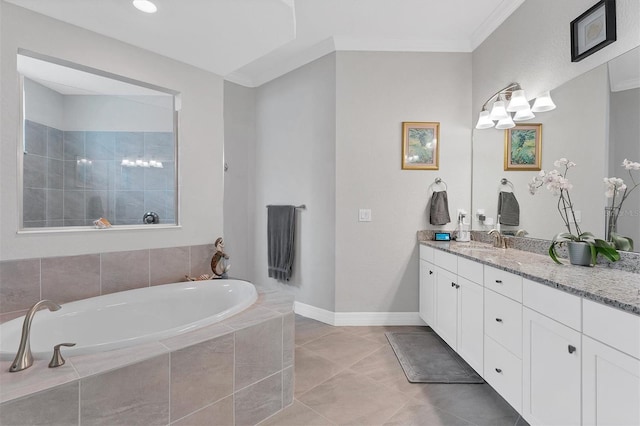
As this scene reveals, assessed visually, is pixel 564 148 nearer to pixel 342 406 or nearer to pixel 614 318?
pixel 614 318

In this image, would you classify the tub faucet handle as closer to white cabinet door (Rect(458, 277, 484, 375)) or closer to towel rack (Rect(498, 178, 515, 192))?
white cabinet door (Rect(458, 277, 484, 375))

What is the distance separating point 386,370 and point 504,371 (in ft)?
2.55

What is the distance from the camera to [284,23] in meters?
1.96

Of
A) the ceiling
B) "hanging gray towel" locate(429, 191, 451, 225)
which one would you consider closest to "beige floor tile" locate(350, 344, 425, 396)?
"hanging gray towel" locate(429, 191, 451, 225)

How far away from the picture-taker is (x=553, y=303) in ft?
4.33

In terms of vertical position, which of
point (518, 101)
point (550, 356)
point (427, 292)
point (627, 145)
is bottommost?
point (427, 292)

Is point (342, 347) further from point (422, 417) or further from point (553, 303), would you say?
point (553, 303)

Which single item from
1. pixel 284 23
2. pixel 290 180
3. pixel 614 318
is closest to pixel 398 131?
pixel 290 180

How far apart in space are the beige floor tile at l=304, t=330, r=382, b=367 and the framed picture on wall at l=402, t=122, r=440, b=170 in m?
1.66

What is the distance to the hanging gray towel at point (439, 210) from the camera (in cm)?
295

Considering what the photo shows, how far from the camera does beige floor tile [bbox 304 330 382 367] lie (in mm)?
2355

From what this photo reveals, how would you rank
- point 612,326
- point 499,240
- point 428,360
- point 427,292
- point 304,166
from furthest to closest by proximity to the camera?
point 304,166
point 427,292
point 499,240
point 428,360
point 612,326

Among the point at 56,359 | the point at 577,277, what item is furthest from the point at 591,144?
the point at 56,359

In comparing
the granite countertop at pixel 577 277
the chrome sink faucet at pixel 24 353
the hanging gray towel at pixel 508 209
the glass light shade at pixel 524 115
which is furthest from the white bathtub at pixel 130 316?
the glass light shade at pixel 524 115
